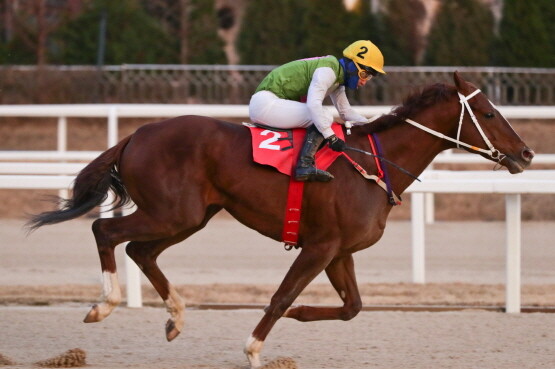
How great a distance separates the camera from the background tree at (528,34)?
15.4 meters

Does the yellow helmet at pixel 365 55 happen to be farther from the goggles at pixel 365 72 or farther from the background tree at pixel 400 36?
the background tree at pixel 400 36

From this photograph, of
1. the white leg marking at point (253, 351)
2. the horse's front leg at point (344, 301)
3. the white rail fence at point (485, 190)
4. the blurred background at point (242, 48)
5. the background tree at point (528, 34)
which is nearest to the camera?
the white leg marking at point (253, 351)

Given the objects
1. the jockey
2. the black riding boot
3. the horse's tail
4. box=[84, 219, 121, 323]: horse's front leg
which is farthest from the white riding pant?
box=[84, 219, 121, 323]: horse's front leg

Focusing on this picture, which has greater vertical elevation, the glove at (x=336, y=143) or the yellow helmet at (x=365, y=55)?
the yellow helmet at (x=365, y=55)

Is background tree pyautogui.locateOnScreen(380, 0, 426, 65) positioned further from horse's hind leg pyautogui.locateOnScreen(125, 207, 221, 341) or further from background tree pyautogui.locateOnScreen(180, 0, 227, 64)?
horse's hind leg pyautogui.locateOnScreen(125, 207, 221, 341)

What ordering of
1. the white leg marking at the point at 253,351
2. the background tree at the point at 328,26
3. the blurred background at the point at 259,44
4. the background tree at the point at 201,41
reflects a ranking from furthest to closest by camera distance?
the background tree at the point at 201,41
the background tree at the point at 328,26
the blurred background at the point at 259,44
the white leg marking at the point at 253,351

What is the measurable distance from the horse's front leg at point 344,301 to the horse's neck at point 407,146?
1.65 feet

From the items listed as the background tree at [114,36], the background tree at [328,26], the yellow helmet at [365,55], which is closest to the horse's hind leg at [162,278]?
the yellow helmet at [365,55]

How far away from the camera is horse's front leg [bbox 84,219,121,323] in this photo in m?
5.33

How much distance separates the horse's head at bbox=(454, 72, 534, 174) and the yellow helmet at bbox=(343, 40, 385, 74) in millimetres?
411

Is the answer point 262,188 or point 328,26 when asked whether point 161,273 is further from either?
point 328,26

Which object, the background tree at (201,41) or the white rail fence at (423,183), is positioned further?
the background tree at (201,41)

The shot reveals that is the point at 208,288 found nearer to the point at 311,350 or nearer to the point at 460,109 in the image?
the point at 311,350

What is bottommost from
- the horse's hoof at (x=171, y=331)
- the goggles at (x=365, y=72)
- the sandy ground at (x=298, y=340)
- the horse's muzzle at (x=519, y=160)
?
the sandy ground at (x=298, y=340)
